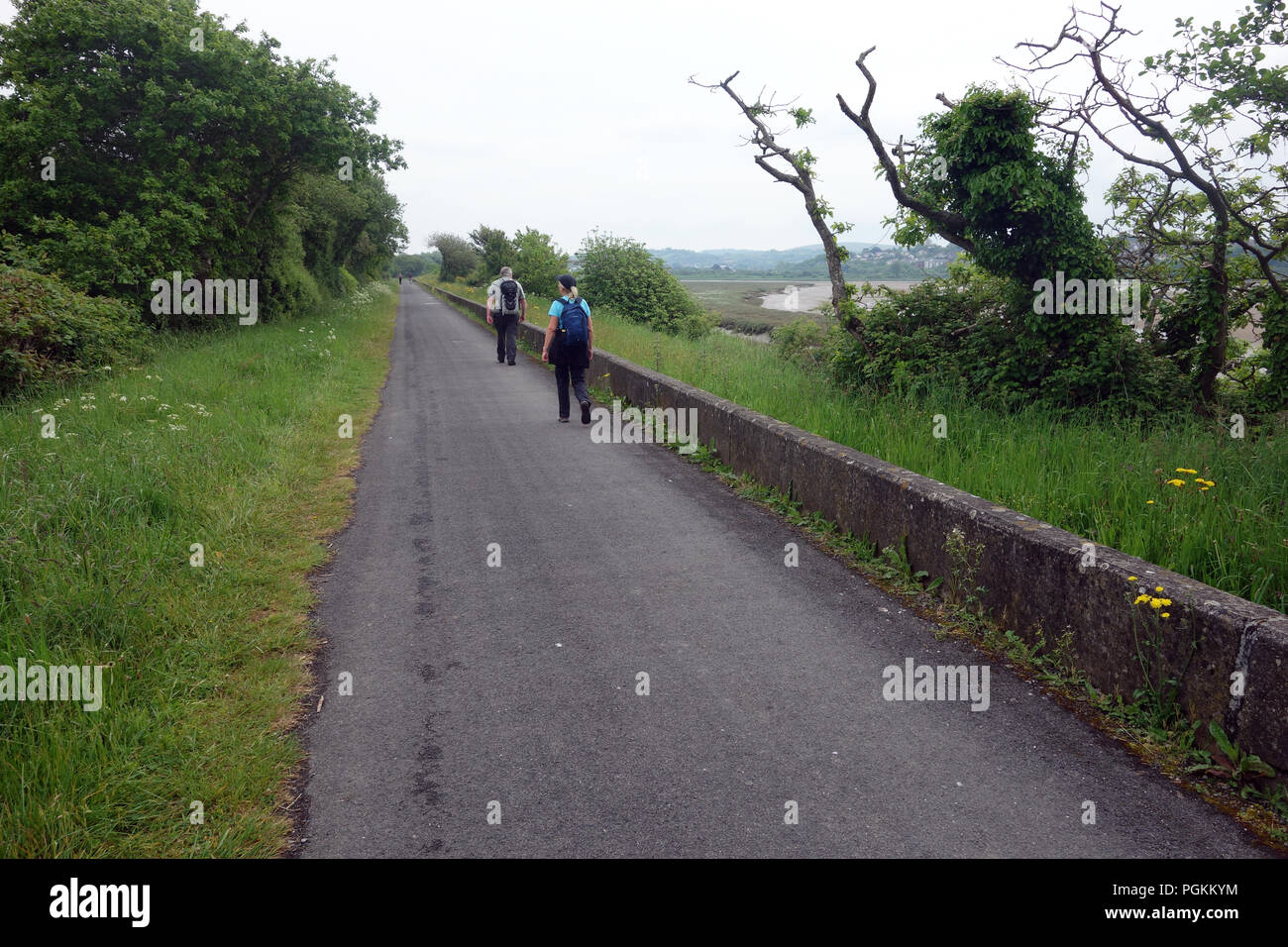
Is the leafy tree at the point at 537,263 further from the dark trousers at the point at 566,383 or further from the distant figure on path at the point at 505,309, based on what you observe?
the dark trousers at the point at 566,383

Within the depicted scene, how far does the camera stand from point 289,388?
12.1 meters

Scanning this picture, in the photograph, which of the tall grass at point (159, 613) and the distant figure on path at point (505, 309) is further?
the distant figure on path at point (505, 309)

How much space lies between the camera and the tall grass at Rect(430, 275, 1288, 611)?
4027 millimetres

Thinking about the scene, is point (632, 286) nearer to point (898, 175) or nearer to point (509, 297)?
point (509, 297)

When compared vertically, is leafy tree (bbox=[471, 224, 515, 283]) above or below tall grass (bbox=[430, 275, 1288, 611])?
above

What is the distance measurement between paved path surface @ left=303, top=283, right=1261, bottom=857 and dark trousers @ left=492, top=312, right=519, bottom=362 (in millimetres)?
12181

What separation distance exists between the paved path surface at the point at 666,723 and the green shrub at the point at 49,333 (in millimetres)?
7590

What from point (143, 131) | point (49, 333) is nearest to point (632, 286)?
point (143, 131)

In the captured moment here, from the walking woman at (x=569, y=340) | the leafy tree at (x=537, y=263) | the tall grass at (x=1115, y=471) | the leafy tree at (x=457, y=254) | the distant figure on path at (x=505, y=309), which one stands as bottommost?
the tall grass at (x=1115, y=471)

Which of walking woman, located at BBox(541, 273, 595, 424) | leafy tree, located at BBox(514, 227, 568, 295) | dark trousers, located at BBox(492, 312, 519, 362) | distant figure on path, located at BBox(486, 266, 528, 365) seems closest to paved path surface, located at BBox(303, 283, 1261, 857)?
walking woman, located at BBox(541, 273, 595, 424)

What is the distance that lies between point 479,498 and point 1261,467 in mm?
5833

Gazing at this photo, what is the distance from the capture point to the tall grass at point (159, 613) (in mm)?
3021

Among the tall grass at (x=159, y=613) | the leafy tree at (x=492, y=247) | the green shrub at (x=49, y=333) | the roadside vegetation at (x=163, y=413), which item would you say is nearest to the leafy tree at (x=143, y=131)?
the roadside vegetation at (x=163, y=413)

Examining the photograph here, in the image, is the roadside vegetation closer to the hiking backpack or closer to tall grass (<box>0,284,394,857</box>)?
tall grass (<box>0,284,394,857</box>)
